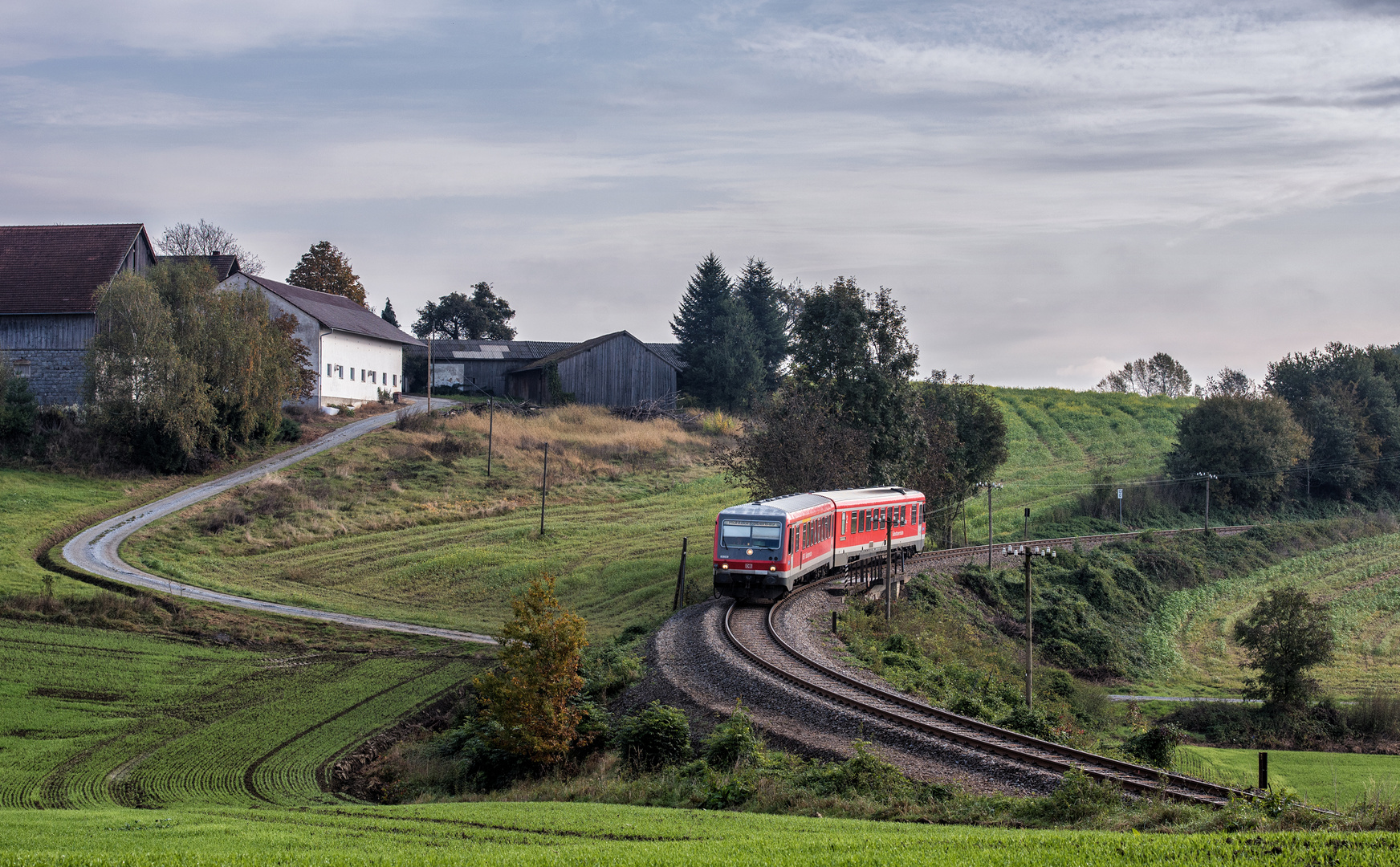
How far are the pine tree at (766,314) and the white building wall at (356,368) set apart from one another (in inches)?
1273

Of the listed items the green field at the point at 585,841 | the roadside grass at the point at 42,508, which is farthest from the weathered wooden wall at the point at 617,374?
the green field at the point at 585,841

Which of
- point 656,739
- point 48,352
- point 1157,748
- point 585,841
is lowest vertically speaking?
point 656,739

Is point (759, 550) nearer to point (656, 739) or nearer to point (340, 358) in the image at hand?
point (656, 739)

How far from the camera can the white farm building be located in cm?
6550

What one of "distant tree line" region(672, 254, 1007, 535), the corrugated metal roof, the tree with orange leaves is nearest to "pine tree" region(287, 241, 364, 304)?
the corrugated metal roof

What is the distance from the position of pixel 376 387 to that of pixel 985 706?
202 feet

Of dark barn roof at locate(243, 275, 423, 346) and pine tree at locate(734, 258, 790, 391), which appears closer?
dark barn roof at locate(243, 275, 423, 346)

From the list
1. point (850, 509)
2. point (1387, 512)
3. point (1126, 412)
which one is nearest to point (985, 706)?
point (850, 509)

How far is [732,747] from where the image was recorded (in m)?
17.5

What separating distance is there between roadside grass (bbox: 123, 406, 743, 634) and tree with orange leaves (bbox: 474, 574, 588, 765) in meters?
11.7

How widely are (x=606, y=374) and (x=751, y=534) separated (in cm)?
5102

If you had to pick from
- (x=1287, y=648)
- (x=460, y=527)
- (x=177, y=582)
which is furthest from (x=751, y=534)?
(x=460, y=527)

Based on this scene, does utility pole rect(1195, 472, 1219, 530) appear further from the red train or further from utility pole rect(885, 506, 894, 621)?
the red train

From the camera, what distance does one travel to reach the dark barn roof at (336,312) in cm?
6600
